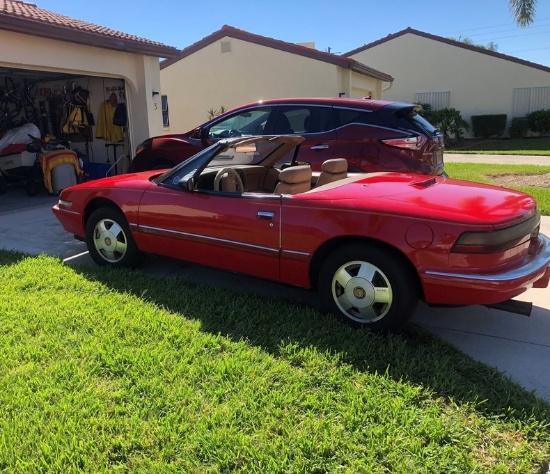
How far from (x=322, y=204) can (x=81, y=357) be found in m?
2.00

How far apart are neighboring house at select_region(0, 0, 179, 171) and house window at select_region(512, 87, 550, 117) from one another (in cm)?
2236

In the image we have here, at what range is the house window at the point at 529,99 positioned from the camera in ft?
87.7

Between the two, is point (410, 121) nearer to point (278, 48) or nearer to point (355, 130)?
point (355, 130)

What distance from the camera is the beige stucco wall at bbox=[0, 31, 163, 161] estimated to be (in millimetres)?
8430

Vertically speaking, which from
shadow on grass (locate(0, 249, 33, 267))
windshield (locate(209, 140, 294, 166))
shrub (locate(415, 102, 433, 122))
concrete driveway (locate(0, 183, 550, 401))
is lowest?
concrete driveway (locate(0, 183, 550, 401))

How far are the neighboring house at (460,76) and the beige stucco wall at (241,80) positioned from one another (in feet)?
24.5

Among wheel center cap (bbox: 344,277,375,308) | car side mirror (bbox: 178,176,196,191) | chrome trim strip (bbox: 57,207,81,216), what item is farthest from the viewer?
chrome trim strip (bbox: 57,207,81,216)

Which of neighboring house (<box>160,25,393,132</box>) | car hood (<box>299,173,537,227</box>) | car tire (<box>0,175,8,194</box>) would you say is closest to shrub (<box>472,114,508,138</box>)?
neighboring house (<box>160,25,393,132</box>)

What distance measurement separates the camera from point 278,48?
716 inches

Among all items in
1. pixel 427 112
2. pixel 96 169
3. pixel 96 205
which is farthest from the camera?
pixel 427 112

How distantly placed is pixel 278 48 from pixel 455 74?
13.4m

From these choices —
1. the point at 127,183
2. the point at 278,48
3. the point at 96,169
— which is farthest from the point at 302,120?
the point at 278,48

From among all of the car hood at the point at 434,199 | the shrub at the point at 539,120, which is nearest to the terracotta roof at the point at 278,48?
the shrub at the point at 539,120

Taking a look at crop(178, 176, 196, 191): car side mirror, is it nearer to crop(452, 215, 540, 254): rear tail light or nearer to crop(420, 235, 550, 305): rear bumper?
crop(420, 235, 550, 305): rear bumper
